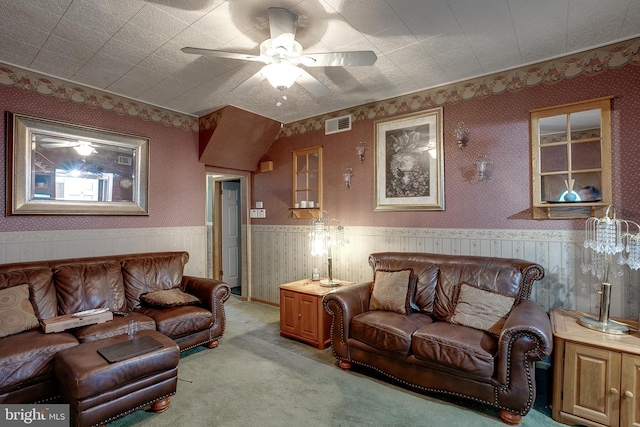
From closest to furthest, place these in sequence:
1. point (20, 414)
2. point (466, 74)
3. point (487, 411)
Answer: point (20, 414), point (487, 411), point (466, 74)

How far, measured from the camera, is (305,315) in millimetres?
3615

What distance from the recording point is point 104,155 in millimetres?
3852

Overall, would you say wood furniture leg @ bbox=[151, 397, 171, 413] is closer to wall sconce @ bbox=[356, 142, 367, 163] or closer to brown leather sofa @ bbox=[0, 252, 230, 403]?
brown leather sofa @ bbox=[0, 252, 230, 403]

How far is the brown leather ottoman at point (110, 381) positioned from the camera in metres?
2.02

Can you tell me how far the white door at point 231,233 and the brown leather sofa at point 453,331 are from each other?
11.3ft

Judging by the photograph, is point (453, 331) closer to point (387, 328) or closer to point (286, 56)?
point (387, 328)

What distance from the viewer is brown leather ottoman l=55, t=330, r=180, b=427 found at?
2016 millimetres

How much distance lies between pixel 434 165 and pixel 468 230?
2.64 feet

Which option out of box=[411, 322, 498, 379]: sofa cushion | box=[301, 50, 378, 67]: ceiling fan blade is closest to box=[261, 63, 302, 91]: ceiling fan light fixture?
box=[301, 50, 378, 67]: ceiling fan blade

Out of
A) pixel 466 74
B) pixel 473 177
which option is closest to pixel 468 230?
pixel 473 177

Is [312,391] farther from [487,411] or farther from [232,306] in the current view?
[232,306]

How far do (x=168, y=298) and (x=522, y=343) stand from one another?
10.3ft

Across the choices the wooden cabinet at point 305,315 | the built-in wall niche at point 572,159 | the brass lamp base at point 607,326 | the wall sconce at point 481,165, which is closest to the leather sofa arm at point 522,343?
the brass lamp base at point 607,326

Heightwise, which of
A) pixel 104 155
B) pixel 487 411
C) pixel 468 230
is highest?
pixel 104 155
